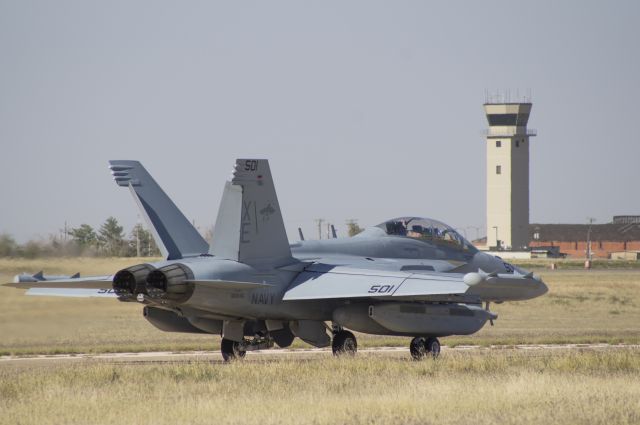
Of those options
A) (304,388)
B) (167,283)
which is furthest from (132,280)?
(304,388)

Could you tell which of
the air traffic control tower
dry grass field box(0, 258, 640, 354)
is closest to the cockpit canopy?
dry grass field box(0, 258, 640, 354)

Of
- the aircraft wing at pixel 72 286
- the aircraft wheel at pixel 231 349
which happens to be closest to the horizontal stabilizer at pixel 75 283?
the aircraft wing at pixel 72 286

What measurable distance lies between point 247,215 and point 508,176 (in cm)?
11439

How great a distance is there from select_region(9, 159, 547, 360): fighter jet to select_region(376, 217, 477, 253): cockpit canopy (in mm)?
29

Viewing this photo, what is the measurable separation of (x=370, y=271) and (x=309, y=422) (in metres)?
9.70

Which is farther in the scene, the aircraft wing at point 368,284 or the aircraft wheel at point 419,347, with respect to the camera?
the aircraft wheel at point 419,347

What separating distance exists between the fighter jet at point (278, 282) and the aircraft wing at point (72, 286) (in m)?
0.03

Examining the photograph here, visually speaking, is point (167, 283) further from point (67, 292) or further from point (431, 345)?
point (431, 345)

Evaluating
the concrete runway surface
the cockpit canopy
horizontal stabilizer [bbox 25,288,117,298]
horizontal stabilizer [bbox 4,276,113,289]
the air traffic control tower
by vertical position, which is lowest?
the concrete runway surface

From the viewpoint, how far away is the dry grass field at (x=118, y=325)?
86.5 feet

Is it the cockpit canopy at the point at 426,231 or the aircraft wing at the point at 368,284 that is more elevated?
the cockpit canopy at the point at 426,231

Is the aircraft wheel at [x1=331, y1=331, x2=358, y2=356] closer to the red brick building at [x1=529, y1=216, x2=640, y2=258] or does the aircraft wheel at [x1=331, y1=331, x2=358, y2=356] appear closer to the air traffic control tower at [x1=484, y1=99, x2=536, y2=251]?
the air traffic control tower at [x1=484, y1=99, x2=536, y2=251]

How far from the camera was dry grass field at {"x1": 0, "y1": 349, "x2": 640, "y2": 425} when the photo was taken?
14555 mm

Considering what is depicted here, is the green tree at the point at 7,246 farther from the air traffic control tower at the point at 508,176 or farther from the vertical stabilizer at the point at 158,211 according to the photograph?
the air traffic control tower at the point at 508,176
